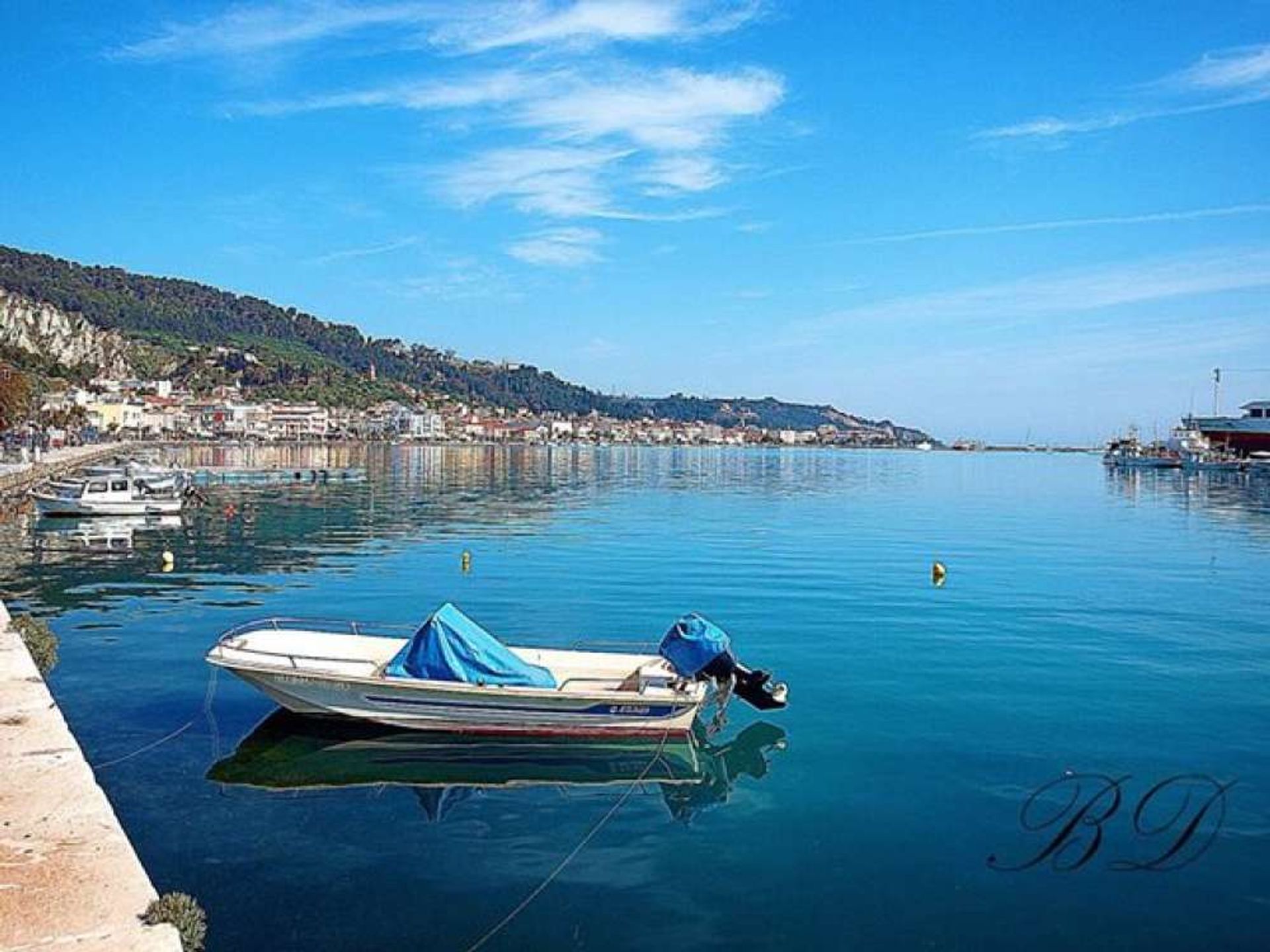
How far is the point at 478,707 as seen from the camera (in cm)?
1577

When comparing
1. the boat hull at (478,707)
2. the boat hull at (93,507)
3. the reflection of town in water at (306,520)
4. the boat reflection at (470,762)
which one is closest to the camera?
the boat reflection at (470,762)

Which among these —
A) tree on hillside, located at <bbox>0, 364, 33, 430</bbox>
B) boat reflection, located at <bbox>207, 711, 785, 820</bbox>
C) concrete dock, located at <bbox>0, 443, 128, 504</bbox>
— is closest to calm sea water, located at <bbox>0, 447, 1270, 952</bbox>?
boat reflection, located at <bbox>207, 711, 785, 820</bbox>

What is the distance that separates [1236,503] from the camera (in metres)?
72.6

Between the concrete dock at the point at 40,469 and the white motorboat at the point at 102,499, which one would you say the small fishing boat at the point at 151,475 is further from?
the concrete dock at the point at 40,469

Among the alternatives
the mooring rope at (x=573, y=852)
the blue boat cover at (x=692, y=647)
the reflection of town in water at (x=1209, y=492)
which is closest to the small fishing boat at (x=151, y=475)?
the blue boat cover at (x=692, y=647)

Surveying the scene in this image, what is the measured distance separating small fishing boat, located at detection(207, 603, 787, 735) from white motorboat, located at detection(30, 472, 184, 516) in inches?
1447

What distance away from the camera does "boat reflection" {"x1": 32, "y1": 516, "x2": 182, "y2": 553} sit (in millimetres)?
39406

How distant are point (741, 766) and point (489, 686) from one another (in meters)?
3.82

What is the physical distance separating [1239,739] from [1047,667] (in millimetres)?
5222

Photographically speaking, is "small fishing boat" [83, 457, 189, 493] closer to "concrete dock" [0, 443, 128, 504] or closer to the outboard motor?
"concrete dock" [0, 443, 128, 504]

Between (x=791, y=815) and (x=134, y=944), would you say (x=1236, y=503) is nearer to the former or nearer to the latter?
(x=791, y=815)

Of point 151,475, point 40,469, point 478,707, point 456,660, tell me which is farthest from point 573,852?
point 40,469

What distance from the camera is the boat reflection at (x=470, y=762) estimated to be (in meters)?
14.5

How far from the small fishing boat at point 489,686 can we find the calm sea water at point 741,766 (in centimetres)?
46
